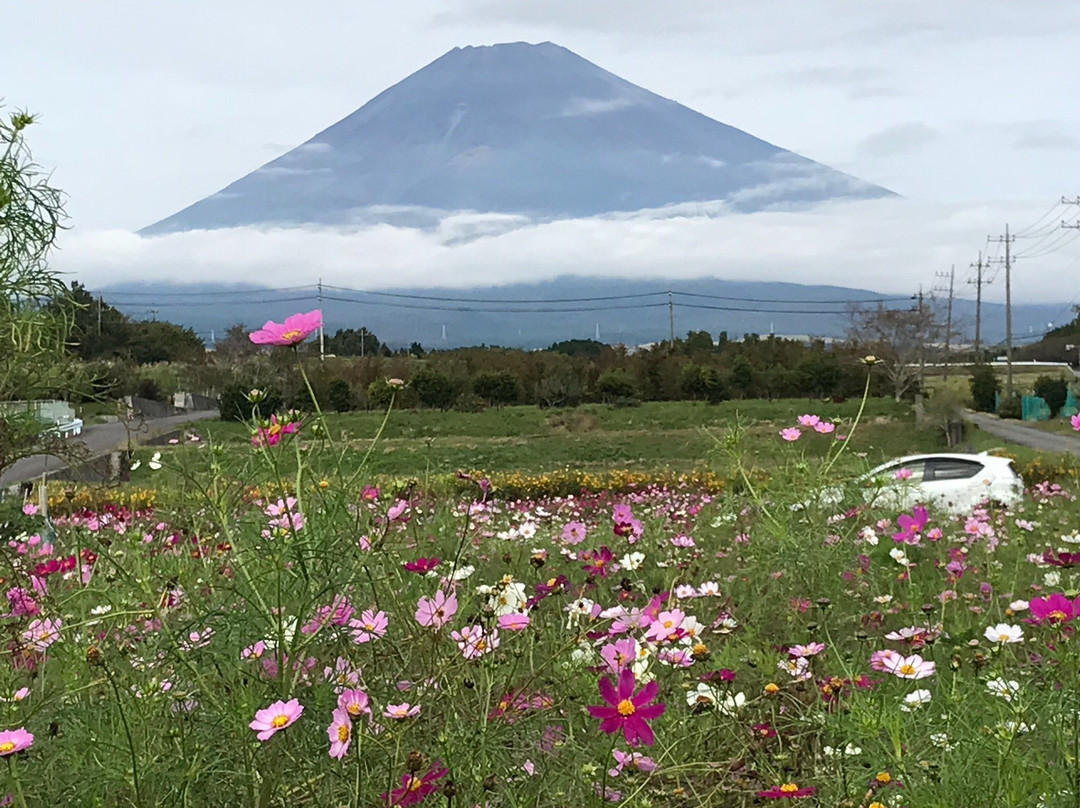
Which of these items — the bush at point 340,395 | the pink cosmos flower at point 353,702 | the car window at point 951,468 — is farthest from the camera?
the bush at point 340,395


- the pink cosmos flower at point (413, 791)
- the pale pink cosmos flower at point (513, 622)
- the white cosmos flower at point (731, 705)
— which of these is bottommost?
the white cosmos flower at point (731, 705)

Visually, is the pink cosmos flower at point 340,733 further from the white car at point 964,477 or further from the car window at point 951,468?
the car window at point 951,468

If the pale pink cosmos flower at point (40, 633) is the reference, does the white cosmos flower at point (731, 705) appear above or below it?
below

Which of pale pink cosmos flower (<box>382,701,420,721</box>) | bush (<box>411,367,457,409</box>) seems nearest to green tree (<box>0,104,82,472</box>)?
pale pink cosmos flower (<box>382,701,420,721</box>)

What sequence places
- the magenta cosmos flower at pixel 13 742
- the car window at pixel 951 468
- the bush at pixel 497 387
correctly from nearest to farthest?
the magenta cosmos flower at pixel 13 742 → the car window at pixel 951 468 → the bush at pixel 497 387

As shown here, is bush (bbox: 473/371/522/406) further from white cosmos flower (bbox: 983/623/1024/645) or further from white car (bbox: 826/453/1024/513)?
white cosmos flower (bbox: 983/623/1024/645)

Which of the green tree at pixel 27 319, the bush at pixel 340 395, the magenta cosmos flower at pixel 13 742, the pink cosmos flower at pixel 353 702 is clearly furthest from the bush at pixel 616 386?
the magenta cosmos flower at pixel 13 742

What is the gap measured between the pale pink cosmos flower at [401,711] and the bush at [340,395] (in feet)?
91.1

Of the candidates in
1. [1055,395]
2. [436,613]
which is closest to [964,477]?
[436,613]

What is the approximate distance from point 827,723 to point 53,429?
208 cm

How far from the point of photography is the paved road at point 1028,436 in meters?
26.6

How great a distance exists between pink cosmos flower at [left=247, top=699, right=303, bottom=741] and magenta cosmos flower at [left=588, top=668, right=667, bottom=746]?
39 centimetres

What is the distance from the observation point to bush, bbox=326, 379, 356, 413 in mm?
29625

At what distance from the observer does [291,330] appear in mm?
1678
